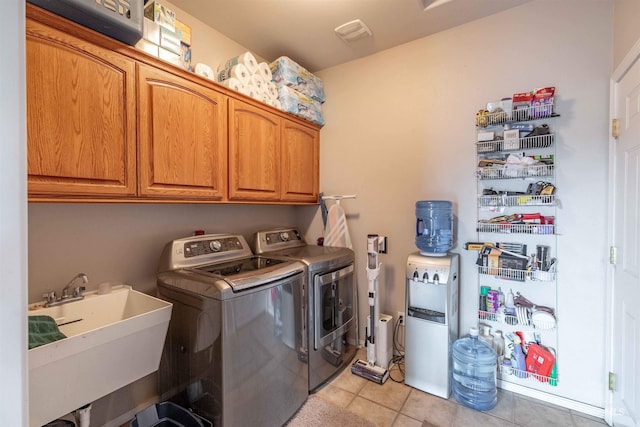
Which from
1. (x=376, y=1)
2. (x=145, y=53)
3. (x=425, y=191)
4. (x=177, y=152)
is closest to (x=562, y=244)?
(x=425, y=191)

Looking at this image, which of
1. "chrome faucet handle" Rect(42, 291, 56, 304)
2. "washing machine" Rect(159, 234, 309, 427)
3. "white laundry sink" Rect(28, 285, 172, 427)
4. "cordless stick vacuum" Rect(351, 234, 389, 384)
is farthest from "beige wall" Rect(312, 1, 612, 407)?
"chrome faucet handle" Rect(42, 291, 56, 304)

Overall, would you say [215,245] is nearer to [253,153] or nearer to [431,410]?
[253,153]

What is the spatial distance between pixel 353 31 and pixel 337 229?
1.68 meters

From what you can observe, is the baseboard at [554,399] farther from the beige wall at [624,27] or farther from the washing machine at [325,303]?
the beige wall at [624,27]

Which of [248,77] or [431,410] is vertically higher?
[248,77]

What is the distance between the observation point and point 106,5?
1202 mm

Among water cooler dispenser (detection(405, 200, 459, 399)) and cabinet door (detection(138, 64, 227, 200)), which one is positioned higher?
cabinet door (detection(138, 64, 227, 200))

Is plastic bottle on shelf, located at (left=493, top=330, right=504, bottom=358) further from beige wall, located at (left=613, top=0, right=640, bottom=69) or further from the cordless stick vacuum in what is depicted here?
beige wall, located at (left=613, top=0, right=640, bottom=69)

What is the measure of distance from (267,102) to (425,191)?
151cm

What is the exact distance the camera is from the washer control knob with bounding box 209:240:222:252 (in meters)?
1.93

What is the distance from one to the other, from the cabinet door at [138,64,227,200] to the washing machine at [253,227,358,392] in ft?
2.54

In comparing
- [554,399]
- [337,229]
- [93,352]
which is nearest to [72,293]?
[93,352]

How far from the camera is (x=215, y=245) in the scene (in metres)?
1.96

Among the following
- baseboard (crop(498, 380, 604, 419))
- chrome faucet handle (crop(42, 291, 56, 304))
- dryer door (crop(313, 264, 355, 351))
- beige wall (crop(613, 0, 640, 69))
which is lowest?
baseboard (crop(498, 380, 604, 419))
